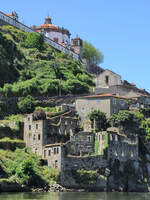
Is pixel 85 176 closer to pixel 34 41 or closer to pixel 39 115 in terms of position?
pixel 39 115

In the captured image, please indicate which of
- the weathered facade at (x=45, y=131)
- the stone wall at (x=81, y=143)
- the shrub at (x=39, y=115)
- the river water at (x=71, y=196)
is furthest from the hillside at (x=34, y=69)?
the river water at (x=71, y=196)

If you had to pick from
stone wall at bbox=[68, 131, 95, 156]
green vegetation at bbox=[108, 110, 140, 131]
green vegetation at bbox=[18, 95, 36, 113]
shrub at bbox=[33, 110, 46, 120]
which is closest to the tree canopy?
green vegetation at bbox=[18, 95, 36, 113]

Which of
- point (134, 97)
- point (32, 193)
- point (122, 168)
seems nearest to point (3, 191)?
point (32, 193)

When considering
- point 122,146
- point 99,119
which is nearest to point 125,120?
point 99,119

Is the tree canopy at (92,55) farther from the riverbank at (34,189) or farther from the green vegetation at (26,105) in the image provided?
the riverbank at (34,189)

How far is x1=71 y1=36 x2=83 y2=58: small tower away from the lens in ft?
573

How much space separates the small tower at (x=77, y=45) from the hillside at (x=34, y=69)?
1095 centimetres

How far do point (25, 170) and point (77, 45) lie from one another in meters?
87.8

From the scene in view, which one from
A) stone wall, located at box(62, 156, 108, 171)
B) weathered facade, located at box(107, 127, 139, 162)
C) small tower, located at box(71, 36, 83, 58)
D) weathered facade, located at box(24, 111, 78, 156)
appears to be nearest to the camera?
stone wall, located at box(62, 156, 108, 171)

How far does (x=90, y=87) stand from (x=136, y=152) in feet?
111

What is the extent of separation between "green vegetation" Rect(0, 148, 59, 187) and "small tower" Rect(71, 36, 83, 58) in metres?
78.6

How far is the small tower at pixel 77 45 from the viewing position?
573ft

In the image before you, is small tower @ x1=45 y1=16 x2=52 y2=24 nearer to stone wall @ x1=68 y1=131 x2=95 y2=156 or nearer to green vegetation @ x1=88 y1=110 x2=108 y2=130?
green vegetation @ x1=88 y1=110 x2=108 y2=130

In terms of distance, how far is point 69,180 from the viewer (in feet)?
317
